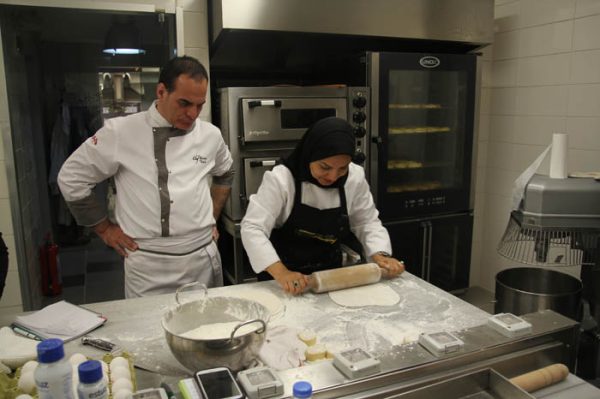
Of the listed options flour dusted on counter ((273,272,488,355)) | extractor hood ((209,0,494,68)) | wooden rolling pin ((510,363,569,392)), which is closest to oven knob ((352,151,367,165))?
extractor hood ((209,0,494,68))

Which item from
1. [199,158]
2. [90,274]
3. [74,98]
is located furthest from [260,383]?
[74,98]

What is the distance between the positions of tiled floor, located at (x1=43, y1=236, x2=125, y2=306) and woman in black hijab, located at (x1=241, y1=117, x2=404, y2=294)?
7.28ft

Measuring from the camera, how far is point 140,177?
1.89 meters

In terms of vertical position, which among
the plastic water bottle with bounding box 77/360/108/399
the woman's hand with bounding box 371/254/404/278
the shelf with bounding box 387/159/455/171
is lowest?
the woman's hand with bounding box 371/254/404/278

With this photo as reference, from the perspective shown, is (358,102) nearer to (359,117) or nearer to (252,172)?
(359,117)

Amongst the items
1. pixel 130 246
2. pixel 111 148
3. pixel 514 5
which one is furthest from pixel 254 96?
pixel 514 5

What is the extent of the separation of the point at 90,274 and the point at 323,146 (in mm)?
3279

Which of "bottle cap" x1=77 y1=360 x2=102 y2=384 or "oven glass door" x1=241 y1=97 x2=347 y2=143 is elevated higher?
"oven glass door" x1=241 y1=97 x2=347 y2=143

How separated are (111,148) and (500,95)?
8.83 feet

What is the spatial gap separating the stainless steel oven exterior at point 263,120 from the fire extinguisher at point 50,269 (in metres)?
1.71

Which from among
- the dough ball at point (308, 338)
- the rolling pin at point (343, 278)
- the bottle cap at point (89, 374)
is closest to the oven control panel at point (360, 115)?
the rolling pin at point (343, 278)

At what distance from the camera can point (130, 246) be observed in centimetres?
193

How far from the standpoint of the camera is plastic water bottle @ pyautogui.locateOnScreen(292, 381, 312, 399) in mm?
764

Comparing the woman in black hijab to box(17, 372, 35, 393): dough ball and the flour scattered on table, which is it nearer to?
the flour scattered on table
